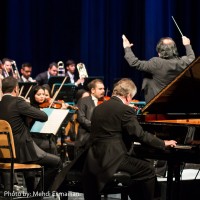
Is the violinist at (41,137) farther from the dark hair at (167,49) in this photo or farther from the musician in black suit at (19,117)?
the dark hair at (167,49)

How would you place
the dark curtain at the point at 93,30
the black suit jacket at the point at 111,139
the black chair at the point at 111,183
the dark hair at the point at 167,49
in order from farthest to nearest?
the dark curtain at the point at 93,30 < the dark hair at the point at 167,49 < the black chair at the point at 111,183 < the black suit jacket at the point at 111,139

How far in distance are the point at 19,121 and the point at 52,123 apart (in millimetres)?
858

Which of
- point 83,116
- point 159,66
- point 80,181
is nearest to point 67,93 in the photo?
point 83,116

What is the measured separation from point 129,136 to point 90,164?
387 mm

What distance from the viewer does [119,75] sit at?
1366 cm

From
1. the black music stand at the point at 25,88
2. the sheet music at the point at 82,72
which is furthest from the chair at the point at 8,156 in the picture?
the sheet music at the point at 82,72

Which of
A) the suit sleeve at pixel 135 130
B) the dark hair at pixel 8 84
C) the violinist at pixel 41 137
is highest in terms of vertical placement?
the dark hair at pixel 8 84

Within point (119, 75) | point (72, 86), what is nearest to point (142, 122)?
point (72, 86)

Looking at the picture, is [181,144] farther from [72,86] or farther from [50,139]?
[72,86]

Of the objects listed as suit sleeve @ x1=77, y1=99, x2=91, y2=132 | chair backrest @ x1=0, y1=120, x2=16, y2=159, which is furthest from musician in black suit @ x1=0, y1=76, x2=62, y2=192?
suit sleeve @ x1=77, y1=99, x2=91, y2=132

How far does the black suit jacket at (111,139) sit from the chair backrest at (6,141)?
931 mm

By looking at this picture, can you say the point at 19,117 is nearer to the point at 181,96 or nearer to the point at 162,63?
the point at 181,96

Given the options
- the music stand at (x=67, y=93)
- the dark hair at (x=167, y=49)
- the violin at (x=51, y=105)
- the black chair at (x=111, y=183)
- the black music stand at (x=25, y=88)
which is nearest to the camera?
the black chair at (x=111, y=183)

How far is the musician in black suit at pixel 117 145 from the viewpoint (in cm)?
505
